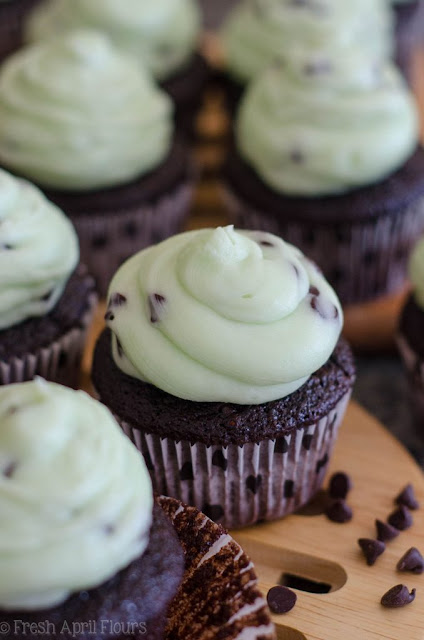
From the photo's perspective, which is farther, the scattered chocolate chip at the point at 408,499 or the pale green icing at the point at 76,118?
the pale green icing at the point at 76,118

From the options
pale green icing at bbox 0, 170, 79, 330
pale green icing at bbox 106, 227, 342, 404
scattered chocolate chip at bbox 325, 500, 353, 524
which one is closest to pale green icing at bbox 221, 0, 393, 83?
pale green icing at bbox 0, 170, 79, 330

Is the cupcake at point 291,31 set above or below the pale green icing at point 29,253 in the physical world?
above

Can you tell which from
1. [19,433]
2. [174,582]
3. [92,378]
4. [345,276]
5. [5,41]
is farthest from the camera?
[5,41]

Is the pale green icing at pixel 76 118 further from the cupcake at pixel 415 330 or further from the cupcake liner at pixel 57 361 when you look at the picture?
the cupcake at pixel 415 330

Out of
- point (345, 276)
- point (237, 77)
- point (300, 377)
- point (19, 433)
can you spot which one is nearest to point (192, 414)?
point (300, 377)

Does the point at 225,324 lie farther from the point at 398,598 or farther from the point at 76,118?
the point at 76,118

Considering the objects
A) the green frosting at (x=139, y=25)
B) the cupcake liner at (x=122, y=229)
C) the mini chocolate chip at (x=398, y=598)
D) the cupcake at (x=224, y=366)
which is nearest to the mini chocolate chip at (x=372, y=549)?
the mini chocolate chip at (x=398, y=598)

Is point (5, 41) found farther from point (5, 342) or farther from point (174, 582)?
point (174, 582)

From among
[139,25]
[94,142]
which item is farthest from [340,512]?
[139,25]
